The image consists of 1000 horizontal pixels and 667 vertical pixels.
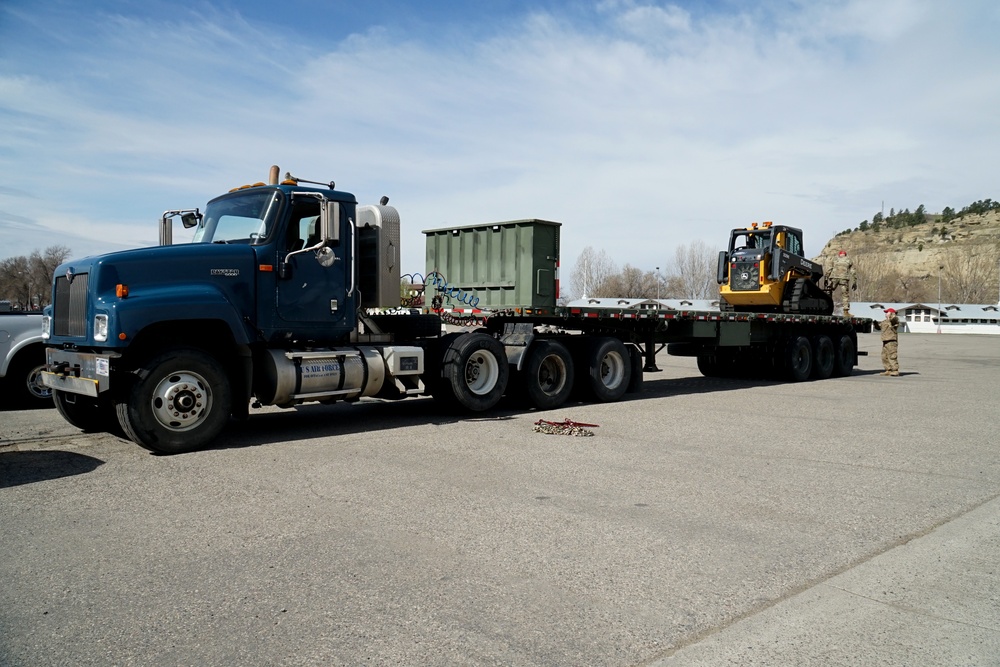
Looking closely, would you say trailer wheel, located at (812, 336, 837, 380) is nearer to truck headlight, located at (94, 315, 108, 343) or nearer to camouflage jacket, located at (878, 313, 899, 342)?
camouflage jacket, located at (878, 313, 899, 342)

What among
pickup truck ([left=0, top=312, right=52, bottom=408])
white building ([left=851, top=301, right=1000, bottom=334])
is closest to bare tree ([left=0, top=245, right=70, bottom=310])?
pickup truck ([left=0, top=312, right=52, bottom=408])

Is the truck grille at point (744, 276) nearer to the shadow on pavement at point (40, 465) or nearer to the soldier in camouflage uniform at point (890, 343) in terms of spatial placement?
the soldier in camouflage uniform at point (890, 343)

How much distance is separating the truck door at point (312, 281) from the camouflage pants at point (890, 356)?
16.0 m

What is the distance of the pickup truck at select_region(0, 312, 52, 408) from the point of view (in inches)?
448

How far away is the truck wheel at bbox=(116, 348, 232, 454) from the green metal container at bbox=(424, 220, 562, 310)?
4795mm

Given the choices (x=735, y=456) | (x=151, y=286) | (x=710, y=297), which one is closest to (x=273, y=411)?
(x=151, y=286)

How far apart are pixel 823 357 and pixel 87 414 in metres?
17.0

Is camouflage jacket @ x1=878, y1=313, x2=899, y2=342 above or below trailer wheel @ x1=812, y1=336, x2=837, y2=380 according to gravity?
above

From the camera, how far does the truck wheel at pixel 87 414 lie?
9203 mm

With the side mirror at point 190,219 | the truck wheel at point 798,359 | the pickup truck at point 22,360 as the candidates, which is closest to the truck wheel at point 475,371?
the side mirror at point 190,219

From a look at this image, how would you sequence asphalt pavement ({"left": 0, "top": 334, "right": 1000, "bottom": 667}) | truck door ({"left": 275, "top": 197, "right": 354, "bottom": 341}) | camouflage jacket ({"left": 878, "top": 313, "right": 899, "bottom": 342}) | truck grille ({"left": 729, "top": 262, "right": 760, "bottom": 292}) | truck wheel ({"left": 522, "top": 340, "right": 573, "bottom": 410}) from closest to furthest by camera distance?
1. asphalt pavement ({"left": 0, "top": 334, "right": 1000, "bottom": 667})
2. truck door ({"left": 275, "top": 197, "right": 354, "bottom": 341})
3. truck wheel ({"left": 522, "top": 340, "right": 573, "bottom": 410})
4. camouflage jacket ({"left": 878, "top": 313, "right": 899, "bottom": 342})
5. truck grille ({"left": 729, "top": 262, "right": 760, "bottom": 292})

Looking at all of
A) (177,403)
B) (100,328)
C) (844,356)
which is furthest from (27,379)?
(844,356)

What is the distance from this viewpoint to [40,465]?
24.3 ft

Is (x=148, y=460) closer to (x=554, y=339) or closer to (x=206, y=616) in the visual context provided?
(x=206, y=616)
